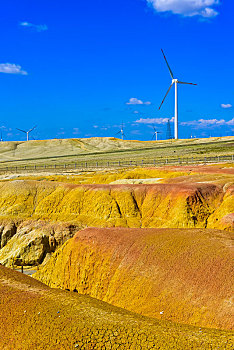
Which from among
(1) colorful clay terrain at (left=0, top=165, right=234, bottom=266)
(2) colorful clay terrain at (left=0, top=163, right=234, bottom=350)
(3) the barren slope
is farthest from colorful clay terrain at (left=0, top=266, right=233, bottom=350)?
(1) colorful clay terrain at (left=0, top=165, right=234, bottom=266)

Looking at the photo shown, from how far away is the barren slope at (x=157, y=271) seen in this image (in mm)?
17391

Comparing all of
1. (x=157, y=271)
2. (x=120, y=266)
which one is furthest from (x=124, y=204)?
(x=157, y=271)

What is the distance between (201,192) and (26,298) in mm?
25040

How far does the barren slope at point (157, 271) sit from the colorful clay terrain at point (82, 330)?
257 centimetres

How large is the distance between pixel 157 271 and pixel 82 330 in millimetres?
7076

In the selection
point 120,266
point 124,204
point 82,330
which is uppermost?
point 124,204

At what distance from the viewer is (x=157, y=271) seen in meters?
20.2

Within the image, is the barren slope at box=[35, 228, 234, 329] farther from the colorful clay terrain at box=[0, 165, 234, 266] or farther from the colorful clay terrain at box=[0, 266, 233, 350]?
the colorful clay terrain at box=[0, 165, 234, 266]

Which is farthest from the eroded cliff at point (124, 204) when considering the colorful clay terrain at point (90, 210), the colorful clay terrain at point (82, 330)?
the colorful clay terrain at point (82, 330)

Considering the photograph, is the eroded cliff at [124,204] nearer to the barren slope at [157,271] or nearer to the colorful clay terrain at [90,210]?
the colorful clay terrain at [90,210]

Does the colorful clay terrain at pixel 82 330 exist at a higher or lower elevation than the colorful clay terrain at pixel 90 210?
lower

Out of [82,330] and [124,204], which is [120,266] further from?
[124,204]

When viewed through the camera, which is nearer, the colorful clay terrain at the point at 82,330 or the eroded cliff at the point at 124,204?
the colorful clay terrain at the point at 82,330

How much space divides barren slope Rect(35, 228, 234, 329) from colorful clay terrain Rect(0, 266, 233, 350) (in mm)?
2572
